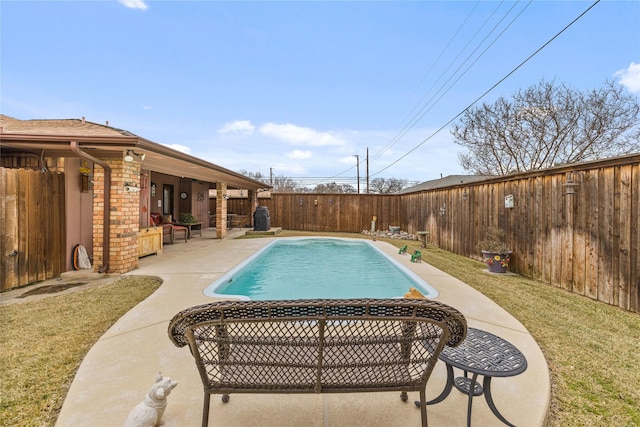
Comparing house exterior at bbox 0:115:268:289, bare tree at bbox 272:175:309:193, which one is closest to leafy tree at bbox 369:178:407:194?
bare tree at bbox 272:175:309:193

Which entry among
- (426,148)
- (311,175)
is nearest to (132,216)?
(426,148)

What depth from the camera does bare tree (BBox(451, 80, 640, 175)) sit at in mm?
12008

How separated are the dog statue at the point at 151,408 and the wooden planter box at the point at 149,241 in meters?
6.01

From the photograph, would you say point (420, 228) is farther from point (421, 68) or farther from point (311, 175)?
point (311, 175)

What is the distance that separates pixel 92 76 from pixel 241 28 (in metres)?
5.47

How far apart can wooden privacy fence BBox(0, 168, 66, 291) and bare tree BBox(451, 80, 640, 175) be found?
16767mm

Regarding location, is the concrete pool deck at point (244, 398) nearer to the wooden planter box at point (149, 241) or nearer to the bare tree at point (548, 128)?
the wooden planter box at point (149, 241)

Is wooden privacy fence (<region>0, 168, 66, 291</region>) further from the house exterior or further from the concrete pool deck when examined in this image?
the concrete pool deck

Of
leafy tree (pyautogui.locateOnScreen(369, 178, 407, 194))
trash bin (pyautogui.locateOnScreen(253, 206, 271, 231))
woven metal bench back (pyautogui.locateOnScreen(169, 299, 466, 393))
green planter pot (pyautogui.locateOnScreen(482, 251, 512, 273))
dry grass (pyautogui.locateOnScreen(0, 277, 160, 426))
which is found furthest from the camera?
leafy tree (pyautogui.locateOnScreen(369, 178, 407, 194))

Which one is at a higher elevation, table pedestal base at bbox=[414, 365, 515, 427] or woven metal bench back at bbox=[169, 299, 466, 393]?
woven metal bench back at bbox=[169, 299, 466, 393]

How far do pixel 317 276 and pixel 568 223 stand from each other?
467 centimetres

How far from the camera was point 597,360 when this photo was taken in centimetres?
258

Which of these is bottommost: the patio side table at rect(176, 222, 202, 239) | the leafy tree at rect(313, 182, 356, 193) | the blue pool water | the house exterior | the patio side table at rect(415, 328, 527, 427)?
the blue pool water

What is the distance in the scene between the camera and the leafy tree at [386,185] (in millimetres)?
38584
